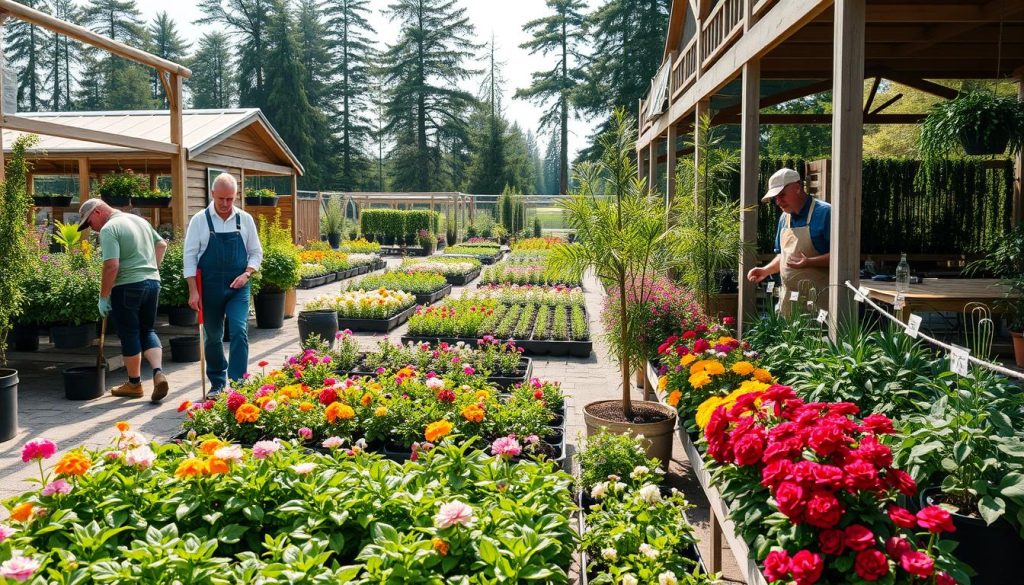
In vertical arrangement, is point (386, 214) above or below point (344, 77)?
below

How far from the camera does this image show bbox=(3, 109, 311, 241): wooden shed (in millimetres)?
12750

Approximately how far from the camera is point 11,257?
17.6ft

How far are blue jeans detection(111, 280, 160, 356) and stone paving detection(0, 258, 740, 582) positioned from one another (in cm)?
49

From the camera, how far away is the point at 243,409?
3.79 m

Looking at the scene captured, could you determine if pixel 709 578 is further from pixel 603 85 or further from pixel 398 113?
pixel 398 113

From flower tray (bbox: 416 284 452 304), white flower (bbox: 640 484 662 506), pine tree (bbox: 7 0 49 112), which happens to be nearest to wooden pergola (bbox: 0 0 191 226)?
flower tray (bbox: 416 284 452 304)

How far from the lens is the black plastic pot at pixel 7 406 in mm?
5164

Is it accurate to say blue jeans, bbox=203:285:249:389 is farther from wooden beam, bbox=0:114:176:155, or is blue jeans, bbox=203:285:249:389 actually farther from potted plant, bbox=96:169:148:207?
potted plant, bbox=96:169:148:207

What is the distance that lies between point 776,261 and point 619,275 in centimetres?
150

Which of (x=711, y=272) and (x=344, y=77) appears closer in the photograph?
(x=711, y=272)

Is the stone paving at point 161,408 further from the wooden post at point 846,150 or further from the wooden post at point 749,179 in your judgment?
the wooden post at point 846,150

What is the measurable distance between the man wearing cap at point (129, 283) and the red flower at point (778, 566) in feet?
18.4

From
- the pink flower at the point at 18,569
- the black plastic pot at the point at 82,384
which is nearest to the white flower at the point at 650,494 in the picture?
the pink flower at the point at 18,569

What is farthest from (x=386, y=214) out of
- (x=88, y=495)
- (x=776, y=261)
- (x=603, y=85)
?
(x=88, y=495)
